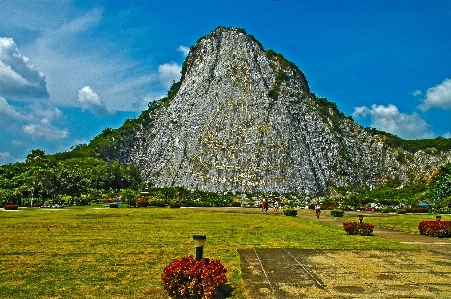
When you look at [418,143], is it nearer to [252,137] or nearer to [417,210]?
[252,137]

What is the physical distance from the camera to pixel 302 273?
1505 cm

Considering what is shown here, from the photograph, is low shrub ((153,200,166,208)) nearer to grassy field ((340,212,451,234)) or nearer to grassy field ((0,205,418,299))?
grassy field ((340,212,451,234))

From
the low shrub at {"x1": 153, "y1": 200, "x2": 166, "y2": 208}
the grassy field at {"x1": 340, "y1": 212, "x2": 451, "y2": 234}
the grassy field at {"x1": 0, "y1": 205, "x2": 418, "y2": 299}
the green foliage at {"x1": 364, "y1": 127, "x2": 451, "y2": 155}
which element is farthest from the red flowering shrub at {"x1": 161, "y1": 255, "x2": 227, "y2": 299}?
the green foliage at {"x1": 364, "y1": 127, "x2": 451, "y2": 155}

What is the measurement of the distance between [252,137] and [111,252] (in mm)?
93208

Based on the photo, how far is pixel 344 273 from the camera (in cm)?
1502

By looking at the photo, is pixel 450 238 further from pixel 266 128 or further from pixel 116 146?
pixel 116 146

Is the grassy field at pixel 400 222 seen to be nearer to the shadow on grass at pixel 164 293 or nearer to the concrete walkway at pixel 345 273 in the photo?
the concrete walkway at pixel 345 273

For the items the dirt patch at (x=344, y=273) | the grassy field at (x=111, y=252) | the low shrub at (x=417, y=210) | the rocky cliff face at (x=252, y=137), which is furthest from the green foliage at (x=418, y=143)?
the dirt patch at (x=344, y=273)

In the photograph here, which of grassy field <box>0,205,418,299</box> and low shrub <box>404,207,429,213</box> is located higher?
low shrub <box>404,207,429,213</box>

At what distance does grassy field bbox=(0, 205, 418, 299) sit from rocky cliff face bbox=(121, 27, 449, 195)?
241 ft

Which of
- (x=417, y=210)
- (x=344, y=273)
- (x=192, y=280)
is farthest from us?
(x=417, y=210)

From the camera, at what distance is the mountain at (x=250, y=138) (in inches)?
4171

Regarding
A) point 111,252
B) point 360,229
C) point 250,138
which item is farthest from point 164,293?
point 250,138

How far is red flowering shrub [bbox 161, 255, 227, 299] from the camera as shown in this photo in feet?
38.8
